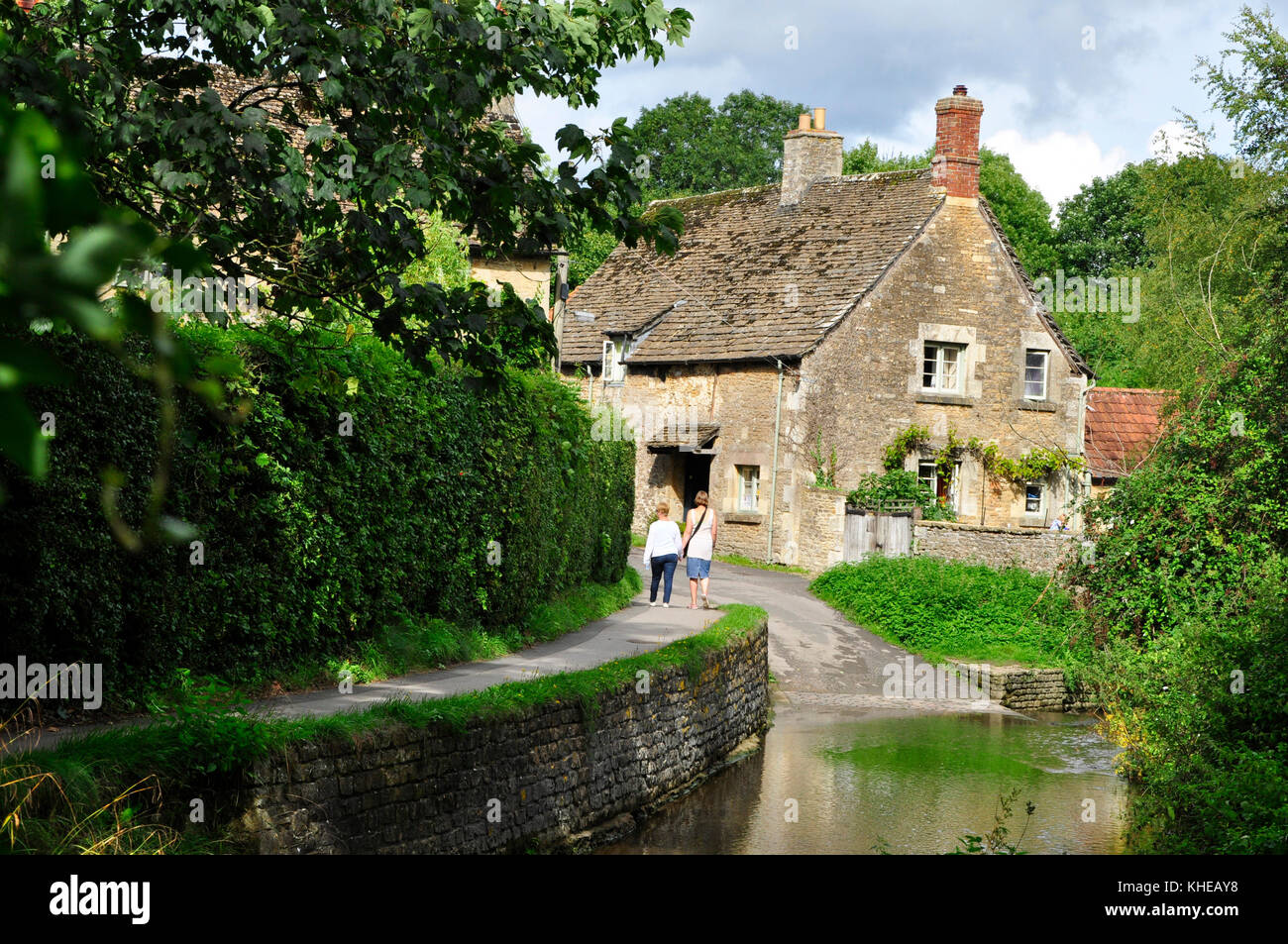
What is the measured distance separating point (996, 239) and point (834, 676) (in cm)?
1622

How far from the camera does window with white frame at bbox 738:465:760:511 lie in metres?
31.2

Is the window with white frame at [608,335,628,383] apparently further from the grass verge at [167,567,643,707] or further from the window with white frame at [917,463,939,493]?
the grass verge at [167,567,643,707]

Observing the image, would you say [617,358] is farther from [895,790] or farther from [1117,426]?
[895,790]

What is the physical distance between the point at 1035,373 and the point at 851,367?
590 centimetres

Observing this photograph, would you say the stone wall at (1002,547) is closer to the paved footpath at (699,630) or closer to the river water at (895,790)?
the paved footpath at (699,630)

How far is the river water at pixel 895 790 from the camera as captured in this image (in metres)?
11.9

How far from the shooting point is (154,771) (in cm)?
694

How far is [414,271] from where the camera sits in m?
17.9

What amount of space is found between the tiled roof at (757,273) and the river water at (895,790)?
13.5 meters

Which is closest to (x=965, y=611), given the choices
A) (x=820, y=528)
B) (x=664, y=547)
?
(x=820, y=528)

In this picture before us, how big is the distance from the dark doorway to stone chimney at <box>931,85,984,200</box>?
9.55 meters

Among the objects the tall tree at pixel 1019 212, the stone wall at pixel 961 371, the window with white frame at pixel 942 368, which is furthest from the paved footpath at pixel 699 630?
the tall tree at pixel 1019 212

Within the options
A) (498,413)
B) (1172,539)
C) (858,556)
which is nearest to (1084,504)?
(1172,539)
